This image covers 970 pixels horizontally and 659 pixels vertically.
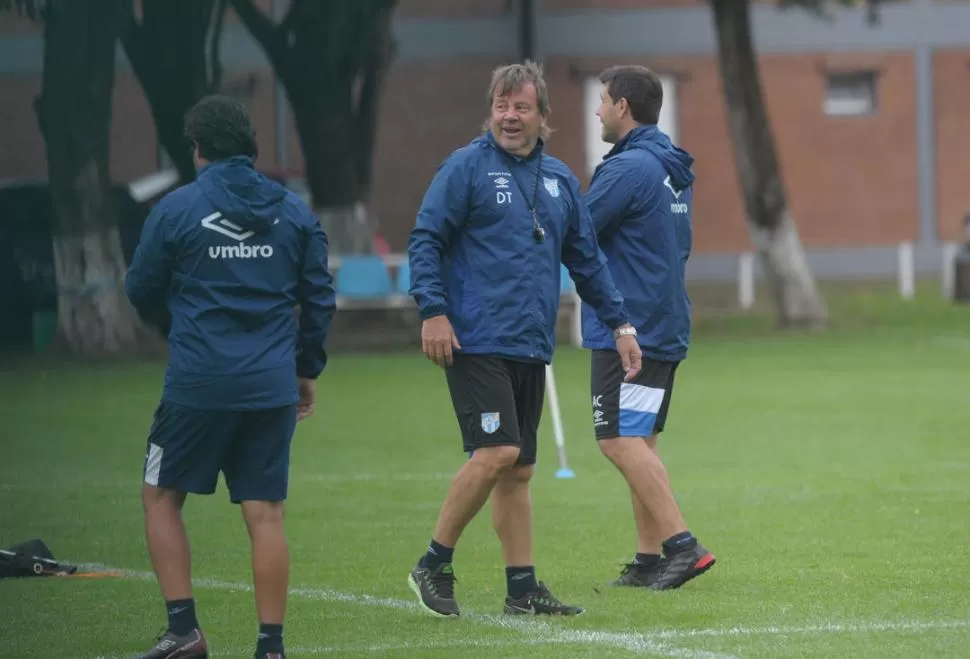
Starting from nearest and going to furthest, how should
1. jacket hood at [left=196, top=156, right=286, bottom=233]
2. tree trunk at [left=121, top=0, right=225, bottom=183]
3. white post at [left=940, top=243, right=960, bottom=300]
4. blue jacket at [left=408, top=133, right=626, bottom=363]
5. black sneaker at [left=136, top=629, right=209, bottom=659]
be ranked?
1. jacket hood at [left=196, top=156, right=286, bottom=233]
2. black sneaker at [left=136, top=629, right=209, bottom=659]
3. blue jacket at [left=408, top=133, right=626, bottom=363]
4. tree trunk at [left=121, top=0, right=225, bottom=183]
5. white post at [left=940, top=243, right=960, bottom=300]

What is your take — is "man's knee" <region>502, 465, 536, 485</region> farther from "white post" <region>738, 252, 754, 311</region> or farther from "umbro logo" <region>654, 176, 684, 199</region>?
"white post" <region>738, 252, 754, 311</region>

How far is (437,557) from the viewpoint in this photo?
760 centimetres

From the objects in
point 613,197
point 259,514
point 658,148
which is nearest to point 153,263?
point 259,514

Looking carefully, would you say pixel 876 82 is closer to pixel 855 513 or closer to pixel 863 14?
pixel 863 14

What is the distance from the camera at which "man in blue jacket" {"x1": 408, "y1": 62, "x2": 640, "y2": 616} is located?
7418 mm

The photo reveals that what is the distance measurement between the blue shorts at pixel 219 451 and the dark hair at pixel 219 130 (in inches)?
33.5

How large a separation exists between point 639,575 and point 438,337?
5.69 feet

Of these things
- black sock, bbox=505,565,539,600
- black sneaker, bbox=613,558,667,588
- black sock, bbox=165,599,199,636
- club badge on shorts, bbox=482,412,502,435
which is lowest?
black sneaker, bbox=613,558,667,588

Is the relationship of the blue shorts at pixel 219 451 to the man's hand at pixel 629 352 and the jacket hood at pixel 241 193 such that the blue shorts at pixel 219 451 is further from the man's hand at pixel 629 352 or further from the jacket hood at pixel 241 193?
the man's hand at pixel 629 352

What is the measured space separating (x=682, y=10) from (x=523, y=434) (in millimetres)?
33648

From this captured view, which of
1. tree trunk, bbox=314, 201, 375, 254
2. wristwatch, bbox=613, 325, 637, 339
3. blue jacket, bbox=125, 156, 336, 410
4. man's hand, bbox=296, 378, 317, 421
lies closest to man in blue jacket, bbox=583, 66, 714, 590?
wristwatch, bbox=613, 325, 637, 339

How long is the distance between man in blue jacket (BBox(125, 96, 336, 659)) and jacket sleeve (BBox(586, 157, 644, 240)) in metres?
1.88

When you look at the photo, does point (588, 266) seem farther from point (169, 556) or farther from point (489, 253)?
point (169, 556)

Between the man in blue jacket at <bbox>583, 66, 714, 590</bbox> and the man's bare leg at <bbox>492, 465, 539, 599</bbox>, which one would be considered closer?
the man's bare leg at <bbox>492, 465, 539, 599</bbox>
